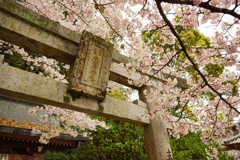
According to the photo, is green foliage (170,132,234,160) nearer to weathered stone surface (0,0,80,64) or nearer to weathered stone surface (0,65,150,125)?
weathered stone surface (0,65,150,125)

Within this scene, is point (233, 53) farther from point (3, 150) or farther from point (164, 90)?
point (3, 150)

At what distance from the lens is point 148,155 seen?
11.3ft

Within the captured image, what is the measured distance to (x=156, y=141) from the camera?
3391 millimetres

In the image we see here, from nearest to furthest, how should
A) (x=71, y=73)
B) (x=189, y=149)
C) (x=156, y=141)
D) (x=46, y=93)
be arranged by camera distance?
(x=46, y=93) < (x=71, y=73) < (x=156, y=141) < (x=189, y=149)

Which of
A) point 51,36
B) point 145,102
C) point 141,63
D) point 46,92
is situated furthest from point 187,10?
point 46,92

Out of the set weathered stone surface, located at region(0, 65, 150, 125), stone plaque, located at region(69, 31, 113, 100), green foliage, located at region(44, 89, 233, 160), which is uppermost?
stone plaque, located at region(69, 31, 113, 100)

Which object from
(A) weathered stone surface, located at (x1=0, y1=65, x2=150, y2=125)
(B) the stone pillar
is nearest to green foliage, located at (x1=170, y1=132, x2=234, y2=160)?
(B) the stone pillar

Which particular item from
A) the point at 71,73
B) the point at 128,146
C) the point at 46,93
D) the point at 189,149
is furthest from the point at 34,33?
the point at 189,149

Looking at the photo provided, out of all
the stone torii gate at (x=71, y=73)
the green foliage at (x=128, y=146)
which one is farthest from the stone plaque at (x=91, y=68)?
the green foliage at (x=128, y=146)

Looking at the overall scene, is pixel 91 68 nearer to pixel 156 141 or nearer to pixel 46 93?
pixel 46 93

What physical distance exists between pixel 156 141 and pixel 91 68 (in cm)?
A: 200

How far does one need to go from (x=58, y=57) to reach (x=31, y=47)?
1.51 ft

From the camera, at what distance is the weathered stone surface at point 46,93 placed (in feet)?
7.54

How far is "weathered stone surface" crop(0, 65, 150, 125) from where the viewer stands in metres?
2.30
